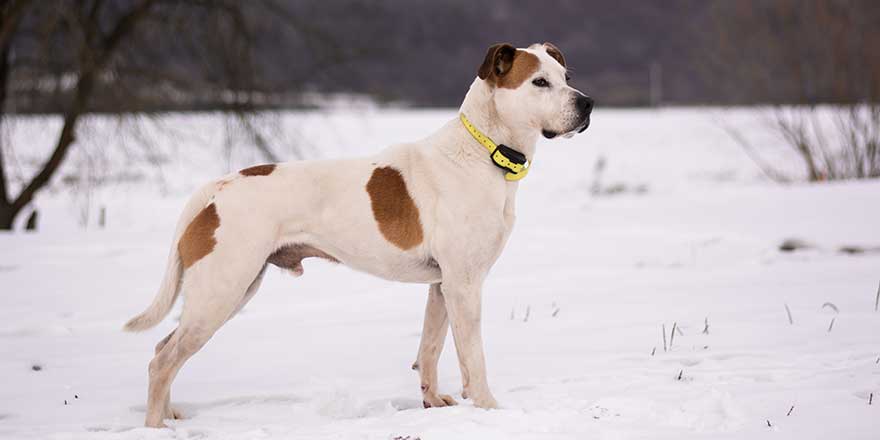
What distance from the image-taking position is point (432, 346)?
4223 mm

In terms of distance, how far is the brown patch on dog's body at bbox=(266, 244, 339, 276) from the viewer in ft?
12.9

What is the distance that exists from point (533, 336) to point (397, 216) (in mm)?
1766

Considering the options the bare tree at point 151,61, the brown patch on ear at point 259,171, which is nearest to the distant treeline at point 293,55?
the bare tree at point 151,61

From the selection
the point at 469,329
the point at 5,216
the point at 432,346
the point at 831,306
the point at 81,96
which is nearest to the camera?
the point at 469,329

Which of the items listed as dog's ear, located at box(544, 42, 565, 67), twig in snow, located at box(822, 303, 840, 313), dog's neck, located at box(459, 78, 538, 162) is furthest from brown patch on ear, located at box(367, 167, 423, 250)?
twig in snow, located at box(822, 303, 840, 313)

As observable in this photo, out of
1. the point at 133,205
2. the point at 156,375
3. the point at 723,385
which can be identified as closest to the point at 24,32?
the point at 133,205

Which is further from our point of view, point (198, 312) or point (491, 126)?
point (491, 126)

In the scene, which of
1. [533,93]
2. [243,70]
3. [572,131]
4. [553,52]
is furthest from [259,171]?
[243,70]

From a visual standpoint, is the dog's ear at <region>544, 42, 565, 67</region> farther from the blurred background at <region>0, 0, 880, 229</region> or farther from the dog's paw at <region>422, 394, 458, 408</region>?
the blurred background at <region>0, 0, 880, 229</region>

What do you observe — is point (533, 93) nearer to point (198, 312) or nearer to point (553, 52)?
point (553, 52)

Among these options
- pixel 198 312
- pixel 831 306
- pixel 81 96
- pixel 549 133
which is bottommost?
pixel 831 306

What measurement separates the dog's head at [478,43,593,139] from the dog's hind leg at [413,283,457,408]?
102 centimetres

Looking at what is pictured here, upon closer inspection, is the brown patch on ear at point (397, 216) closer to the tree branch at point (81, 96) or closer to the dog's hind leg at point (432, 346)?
the dog's hind leg at point (432, 346)

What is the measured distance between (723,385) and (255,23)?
784 centimetres
